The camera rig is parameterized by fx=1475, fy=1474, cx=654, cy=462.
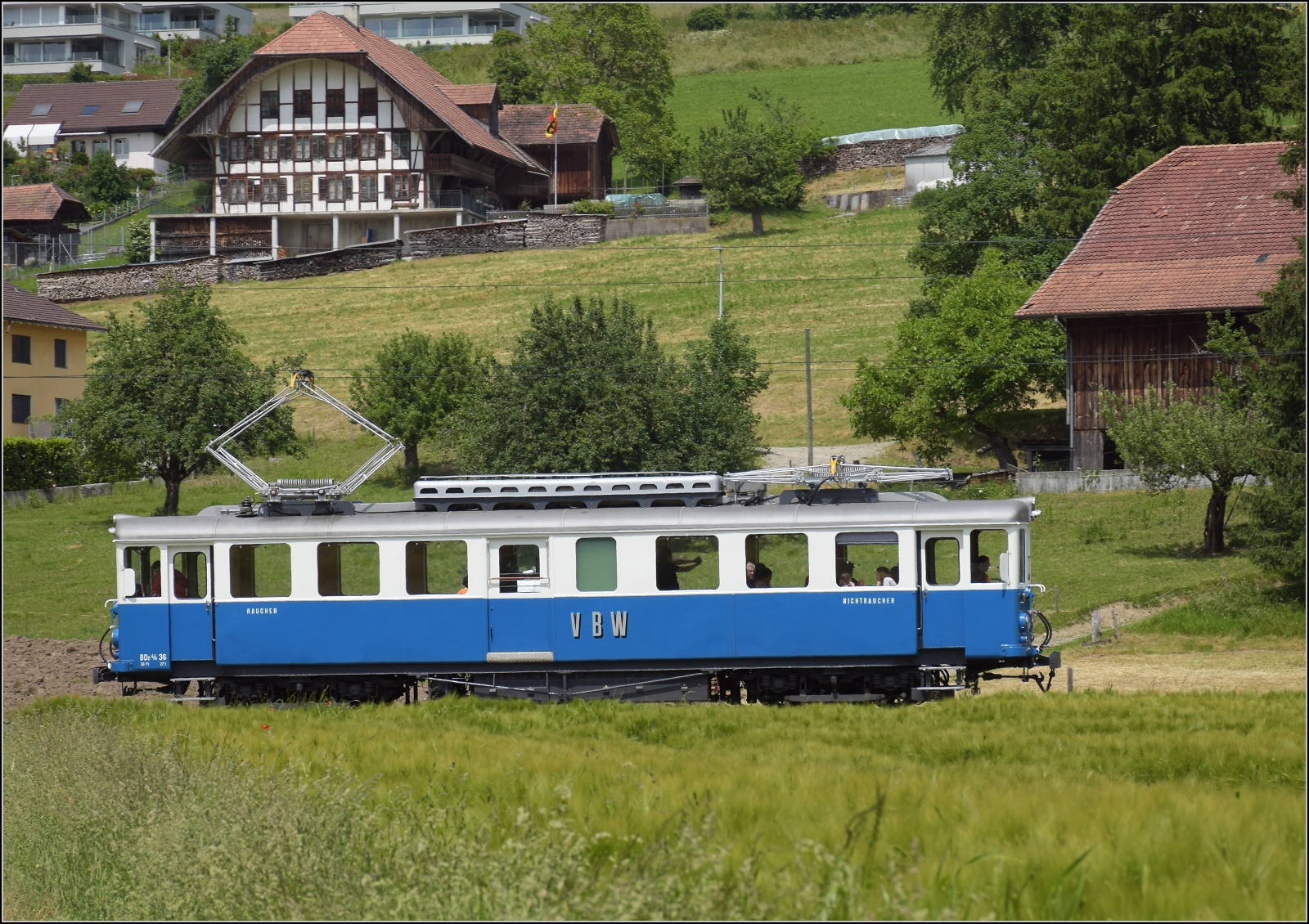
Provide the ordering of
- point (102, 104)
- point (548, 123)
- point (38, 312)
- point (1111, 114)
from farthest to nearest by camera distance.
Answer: point (102, 104) → point (548, 123) → point (38, 312) → point (1111, 114)

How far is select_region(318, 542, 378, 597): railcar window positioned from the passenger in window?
410cm

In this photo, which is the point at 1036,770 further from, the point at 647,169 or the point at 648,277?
the point at 647,169

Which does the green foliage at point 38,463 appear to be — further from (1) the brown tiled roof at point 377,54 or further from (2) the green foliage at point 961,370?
(1) the brown tiled roof at point 377,54

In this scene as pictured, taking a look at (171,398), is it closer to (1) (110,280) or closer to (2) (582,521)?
(2) (582,521)

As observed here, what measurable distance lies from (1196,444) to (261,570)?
21593 millimetres

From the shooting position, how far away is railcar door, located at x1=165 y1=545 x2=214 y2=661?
21594 mm

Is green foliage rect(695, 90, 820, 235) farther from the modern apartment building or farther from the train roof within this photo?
the modern apartment building

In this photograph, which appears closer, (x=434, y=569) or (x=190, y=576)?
(x=434, y=569)

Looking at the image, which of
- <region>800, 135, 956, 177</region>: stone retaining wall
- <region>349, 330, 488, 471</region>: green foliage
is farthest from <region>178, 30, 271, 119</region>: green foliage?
<region>349, 330, 488, 471</region>: green foliage

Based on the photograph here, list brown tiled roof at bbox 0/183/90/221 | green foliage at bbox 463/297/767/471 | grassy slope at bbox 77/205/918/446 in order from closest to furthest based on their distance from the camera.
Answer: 1. green foliage at bbox 463/297/767/471
2. grassy slope at bbox 77/205/918/446
3. brown tiled roof at bbox 0/183/90/221

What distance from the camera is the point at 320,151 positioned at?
8488 cm

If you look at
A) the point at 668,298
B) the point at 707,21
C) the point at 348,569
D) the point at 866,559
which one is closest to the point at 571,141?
the point at 668,298

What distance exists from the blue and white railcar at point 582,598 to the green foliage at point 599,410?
17852mm

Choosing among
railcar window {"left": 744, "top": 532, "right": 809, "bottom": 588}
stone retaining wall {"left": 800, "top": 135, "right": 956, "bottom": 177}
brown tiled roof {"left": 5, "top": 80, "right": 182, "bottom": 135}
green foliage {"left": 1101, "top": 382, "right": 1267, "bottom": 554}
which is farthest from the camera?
brown tiled roof {"left": 5, "top": 80, "right": 182, "bottom": 135}
